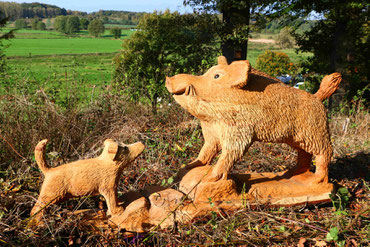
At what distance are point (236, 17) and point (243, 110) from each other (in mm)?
4348

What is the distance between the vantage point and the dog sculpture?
1.69 meters

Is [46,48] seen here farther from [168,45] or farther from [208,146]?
[208,146]

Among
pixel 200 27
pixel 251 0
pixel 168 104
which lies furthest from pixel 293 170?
pixel 200 27

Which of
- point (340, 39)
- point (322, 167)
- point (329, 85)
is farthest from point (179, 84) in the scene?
point (340, 39)

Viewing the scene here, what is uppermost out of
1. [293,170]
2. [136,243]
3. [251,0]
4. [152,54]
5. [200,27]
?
[251,0]

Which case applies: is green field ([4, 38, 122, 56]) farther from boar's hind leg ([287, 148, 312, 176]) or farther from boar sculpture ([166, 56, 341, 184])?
boar's hind leg ([287, 148, 312, 176])

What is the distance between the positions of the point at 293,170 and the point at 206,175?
101 cm

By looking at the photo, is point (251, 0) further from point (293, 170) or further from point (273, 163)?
point (293, 170)

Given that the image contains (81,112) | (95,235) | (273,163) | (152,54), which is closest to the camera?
(95,235)

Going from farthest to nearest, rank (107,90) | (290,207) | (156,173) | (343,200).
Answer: (107,90)
(156,173)
(343,200)
(290,207)

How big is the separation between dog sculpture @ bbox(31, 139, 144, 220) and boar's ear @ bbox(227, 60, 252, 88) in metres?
0.83

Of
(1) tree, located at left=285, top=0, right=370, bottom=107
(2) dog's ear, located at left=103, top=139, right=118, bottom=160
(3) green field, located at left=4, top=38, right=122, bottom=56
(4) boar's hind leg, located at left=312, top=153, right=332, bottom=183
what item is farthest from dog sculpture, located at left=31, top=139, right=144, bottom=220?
(3) green field, located at left=4, top=38, right=122, bottom=56

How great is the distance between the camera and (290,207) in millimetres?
2225

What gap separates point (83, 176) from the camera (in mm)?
1717
